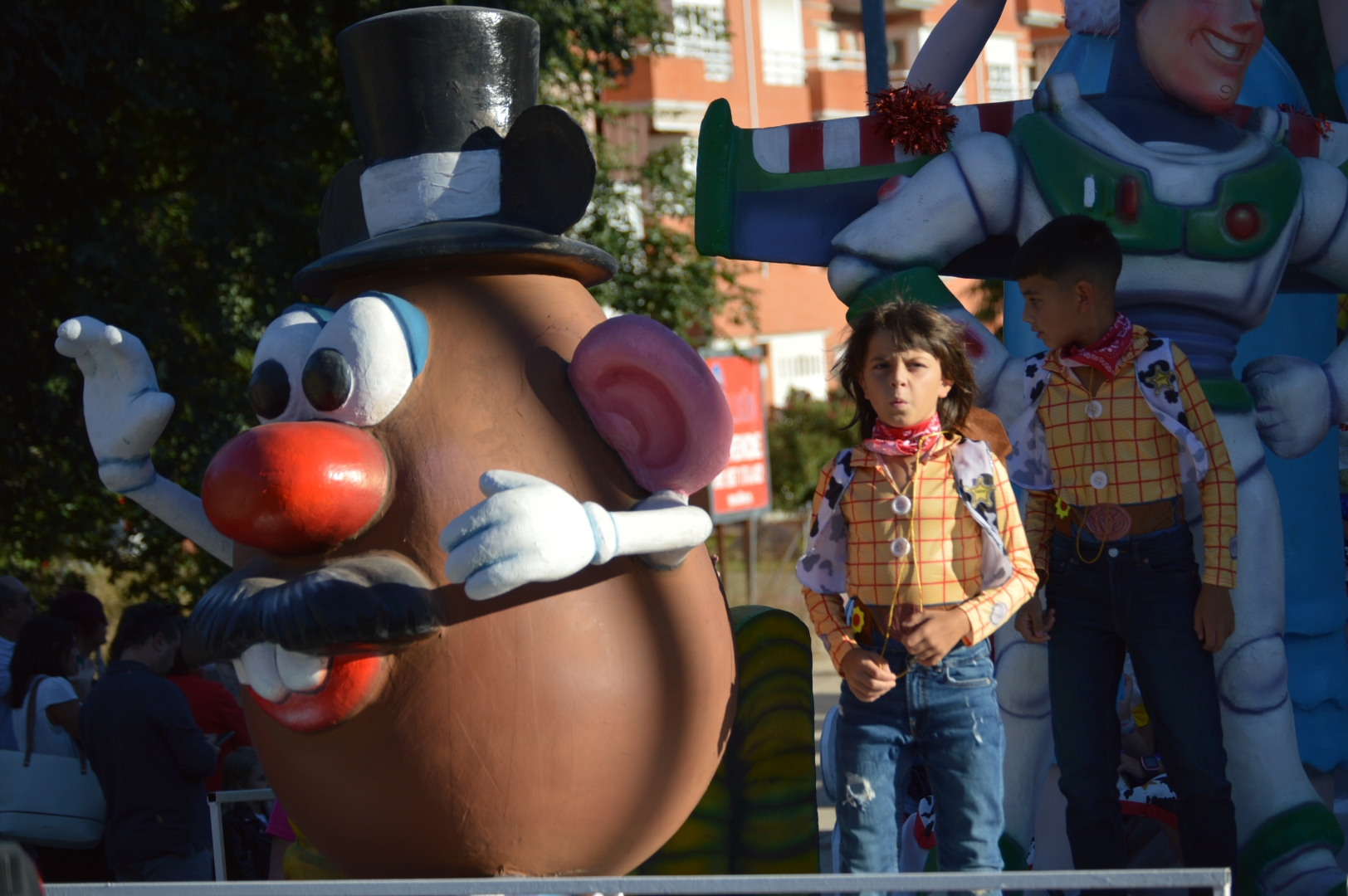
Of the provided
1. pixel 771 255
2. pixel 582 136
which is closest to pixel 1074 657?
Answer: pixel 771 255

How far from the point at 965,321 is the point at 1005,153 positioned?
434mm

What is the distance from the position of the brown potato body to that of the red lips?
0.02 m

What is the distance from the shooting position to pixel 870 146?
3.26 metres

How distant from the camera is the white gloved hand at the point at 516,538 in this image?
2074 mm

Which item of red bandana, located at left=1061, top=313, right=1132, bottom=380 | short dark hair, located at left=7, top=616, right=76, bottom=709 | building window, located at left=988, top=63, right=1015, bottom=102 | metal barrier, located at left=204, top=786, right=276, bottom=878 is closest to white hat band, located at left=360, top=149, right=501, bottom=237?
red bandana, located at left=1061, top=313, right=1132, bottom=380

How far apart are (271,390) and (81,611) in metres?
2.63

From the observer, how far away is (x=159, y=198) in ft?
21.5

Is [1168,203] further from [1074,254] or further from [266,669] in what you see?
[266,669]

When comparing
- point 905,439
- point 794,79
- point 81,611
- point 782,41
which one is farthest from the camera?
point 794,79

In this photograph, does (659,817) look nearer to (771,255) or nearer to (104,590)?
(771,255)

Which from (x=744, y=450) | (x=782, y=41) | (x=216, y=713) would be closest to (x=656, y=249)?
(x=744, y=450)

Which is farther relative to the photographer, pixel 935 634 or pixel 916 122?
pixel 916 122

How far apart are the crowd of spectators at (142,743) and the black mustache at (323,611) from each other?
5.33ft

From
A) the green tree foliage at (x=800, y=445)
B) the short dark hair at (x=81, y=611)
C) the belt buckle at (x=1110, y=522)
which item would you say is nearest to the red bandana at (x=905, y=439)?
the belt buckle at (x=1110, y=522)
